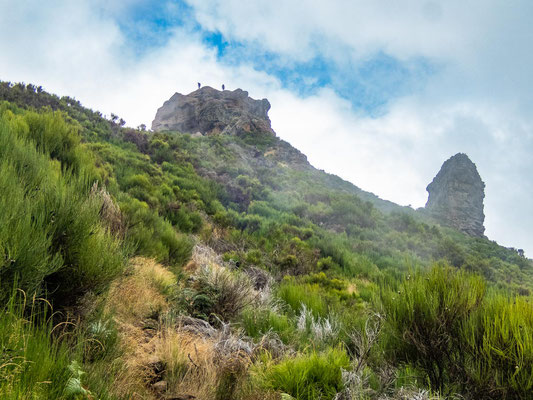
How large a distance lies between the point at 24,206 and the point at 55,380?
1243 millimetres

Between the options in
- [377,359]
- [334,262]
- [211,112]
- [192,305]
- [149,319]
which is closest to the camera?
[377,359]

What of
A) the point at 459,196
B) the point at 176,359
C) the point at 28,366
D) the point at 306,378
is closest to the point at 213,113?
the point at 459,196

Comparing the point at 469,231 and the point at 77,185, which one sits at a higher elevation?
the point at 469,231

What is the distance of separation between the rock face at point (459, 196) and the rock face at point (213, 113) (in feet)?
92.9

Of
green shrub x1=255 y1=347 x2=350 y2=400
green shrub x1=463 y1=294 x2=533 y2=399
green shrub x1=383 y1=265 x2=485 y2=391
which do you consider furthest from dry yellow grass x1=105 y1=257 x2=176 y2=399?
green shrub x1=463 y1=294 x2=533 y2=399

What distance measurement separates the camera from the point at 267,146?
130 ft

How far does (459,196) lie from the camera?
Answer: 44.7m

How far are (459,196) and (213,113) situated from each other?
39.7 metres

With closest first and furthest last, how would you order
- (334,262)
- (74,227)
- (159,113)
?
(74,227)
(334,262)
(159,113)

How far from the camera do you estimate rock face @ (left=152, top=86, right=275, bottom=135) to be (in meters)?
45.7

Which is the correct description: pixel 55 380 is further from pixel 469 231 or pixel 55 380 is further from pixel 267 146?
pixel 469 231

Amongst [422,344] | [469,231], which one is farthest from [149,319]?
[469,231]

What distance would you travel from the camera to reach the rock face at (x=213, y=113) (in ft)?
150

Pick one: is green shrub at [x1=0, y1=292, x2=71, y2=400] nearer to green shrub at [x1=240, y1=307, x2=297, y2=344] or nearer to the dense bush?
green shrub at [x1=240, y1=307, x2=297, y2=344]
